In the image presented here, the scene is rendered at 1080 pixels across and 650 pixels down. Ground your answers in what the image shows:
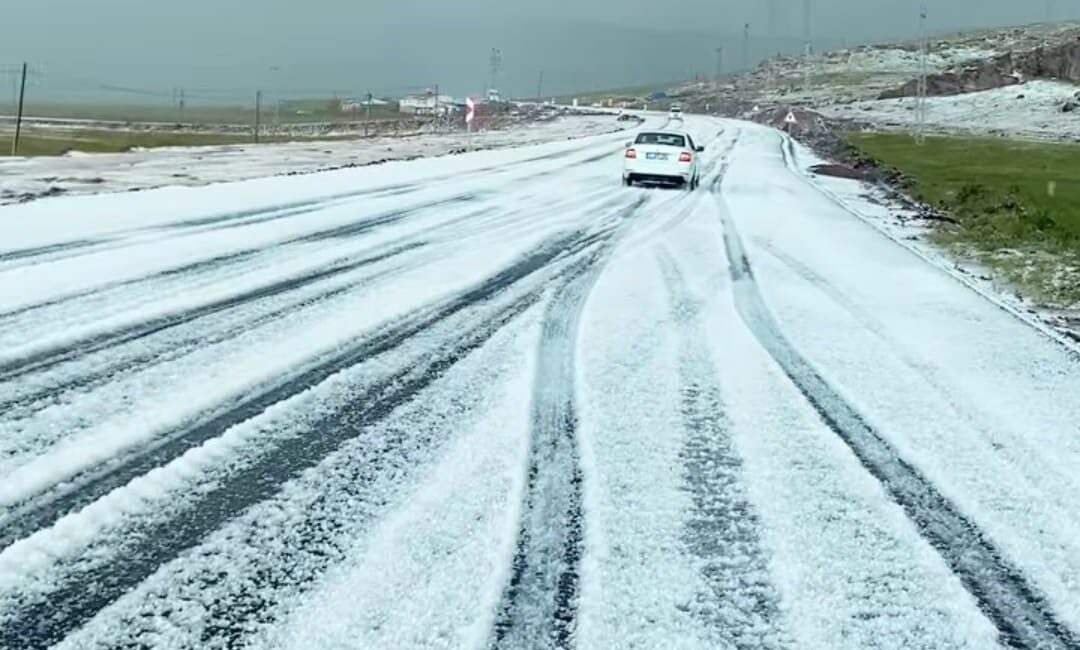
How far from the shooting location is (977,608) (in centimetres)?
405

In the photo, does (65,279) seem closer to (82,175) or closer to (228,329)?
(228,329)

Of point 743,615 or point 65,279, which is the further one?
point 65,279

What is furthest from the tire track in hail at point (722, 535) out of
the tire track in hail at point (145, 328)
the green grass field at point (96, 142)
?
the green grass field at point (96, 142)

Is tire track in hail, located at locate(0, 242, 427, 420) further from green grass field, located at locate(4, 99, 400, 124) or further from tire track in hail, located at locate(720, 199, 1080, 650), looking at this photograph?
green grass field, located at locate(4, 99, 400, 124)

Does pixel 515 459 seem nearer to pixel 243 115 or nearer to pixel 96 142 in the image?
pixel 96 142

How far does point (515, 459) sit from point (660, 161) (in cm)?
1917

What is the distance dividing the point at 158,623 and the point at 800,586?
234cm

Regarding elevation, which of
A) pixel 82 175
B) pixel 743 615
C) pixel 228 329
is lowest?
pixel 743 615

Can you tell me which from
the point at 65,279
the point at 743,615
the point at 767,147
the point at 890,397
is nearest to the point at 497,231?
the point at 65,279

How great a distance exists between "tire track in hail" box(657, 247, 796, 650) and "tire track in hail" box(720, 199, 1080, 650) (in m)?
0.68

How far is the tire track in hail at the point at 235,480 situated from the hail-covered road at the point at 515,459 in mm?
21

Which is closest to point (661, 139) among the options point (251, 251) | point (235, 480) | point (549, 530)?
point (251, 251)

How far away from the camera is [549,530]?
4.61m

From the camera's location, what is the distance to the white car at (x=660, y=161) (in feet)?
78.6
